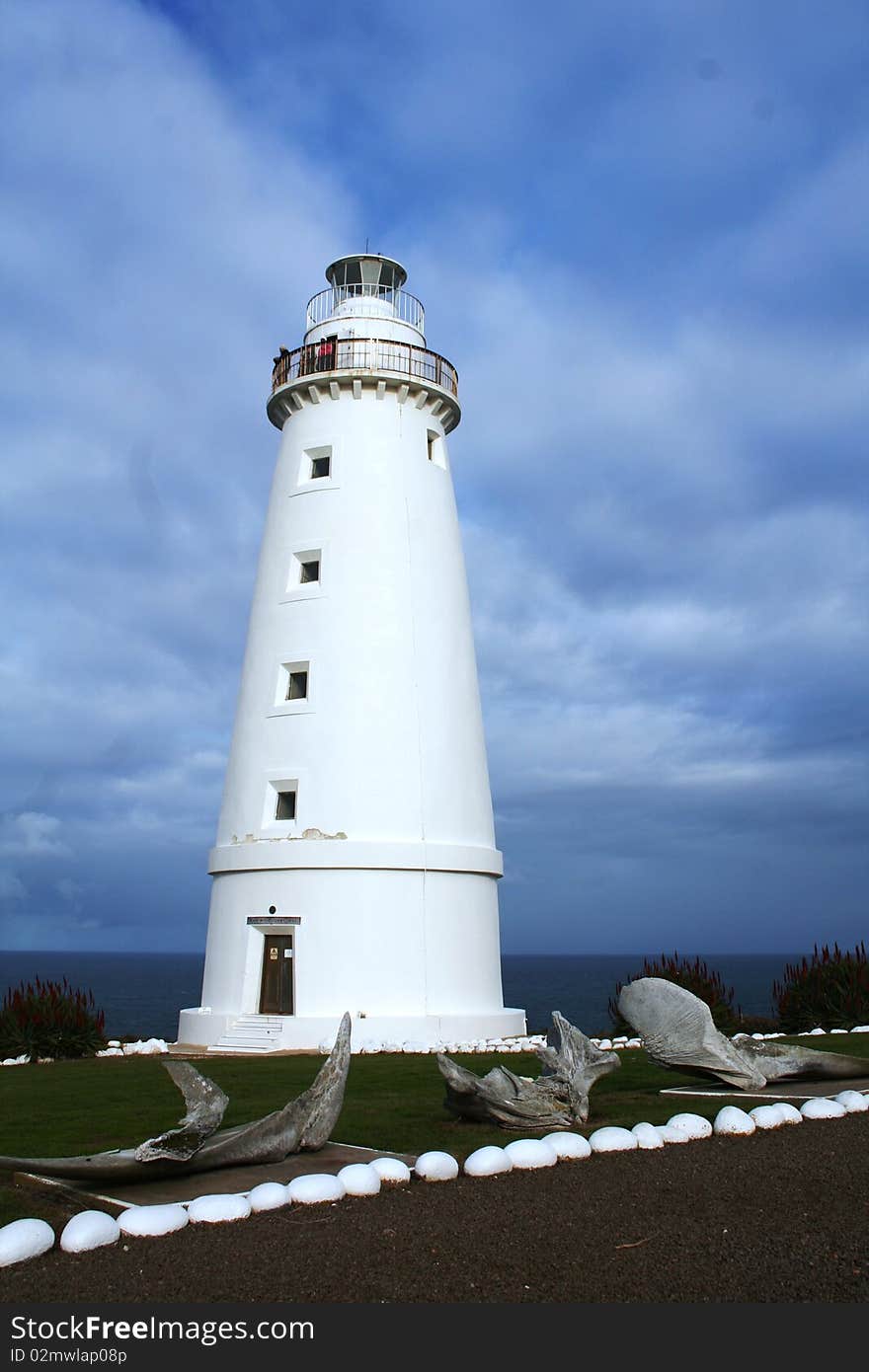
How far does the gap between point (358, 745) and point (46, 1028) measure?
8069 mm

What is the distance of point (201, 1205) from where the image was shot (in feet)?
23.4

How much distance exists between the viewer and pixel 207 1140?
8.24 meters

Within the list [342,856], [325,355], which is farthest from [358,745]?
[325,355]

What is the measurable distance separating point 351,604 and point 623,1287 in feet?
63.5

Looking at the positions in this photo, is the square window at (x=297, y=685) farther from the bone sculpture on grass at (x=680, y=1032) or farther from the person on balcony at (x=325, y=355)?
the bone sculpture on grass at (x=680, y=1032)

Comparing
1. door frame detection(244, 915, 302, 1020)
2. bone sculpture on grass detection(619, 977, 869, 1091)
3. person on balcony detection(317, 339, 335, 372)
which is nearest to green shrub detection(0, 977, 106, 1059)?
door frame detection(244, 915, 302, 1020)

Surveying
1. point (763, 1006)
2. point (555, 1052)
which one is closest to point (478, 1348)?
point (555, 1052)

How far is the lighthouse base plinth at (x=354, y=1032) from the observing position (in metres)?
21.2

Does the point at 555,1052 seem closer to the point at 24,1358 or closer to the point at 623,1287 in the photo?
the point at 623,1287

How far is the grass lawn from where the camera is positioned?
394 inches

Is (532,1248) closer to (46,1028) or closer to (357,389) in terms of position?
(46,1028)

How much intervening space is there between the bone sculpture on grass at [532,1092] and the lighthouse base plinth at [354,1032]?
10.3 metres

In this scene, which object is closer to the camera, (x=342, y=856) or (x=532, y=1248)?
(x=532, y=1248)

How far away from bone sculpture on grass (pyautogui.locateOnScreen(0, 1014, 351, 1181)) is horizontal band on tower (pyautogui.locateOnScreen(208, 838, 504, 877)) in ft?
43.4
